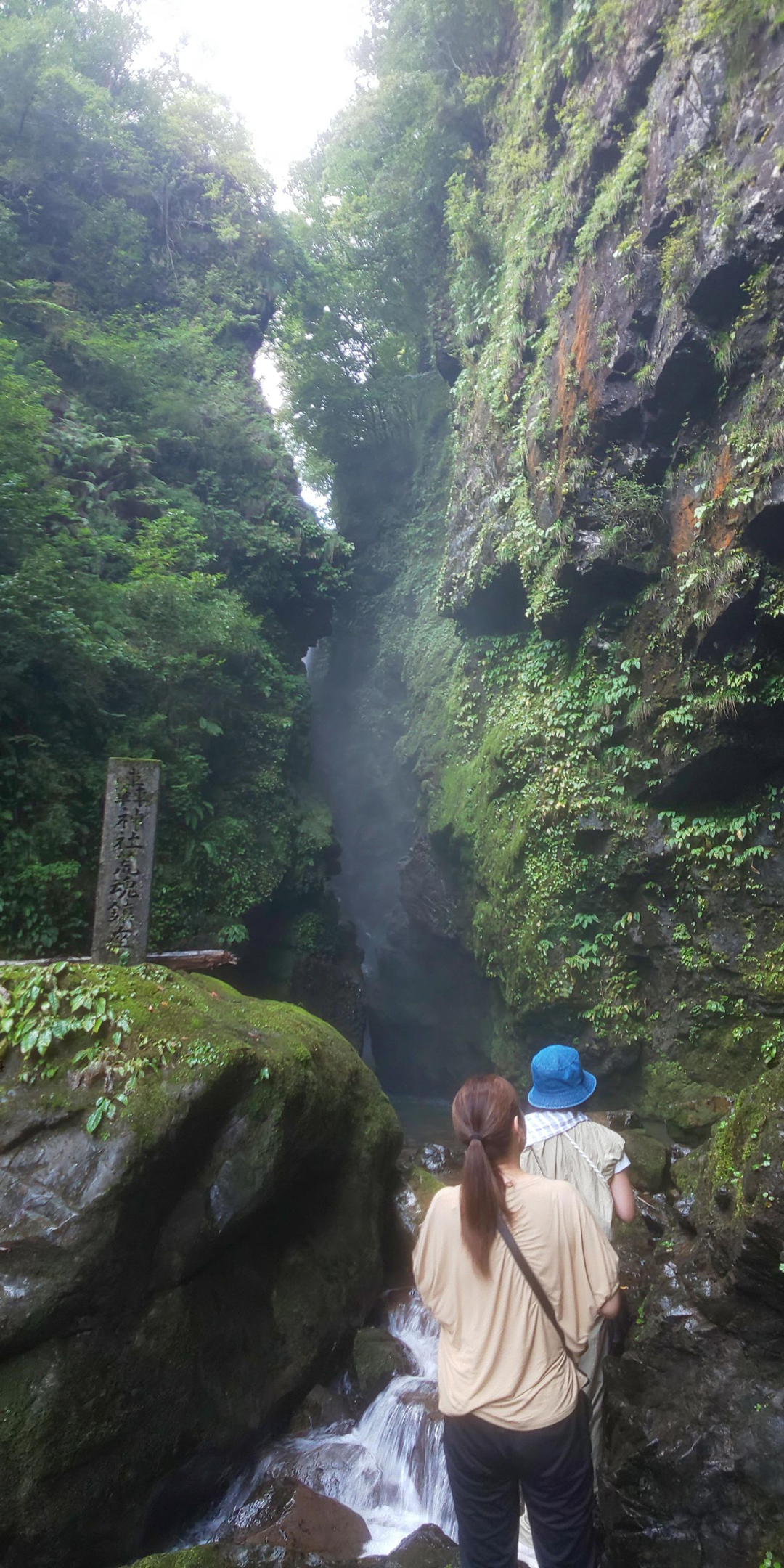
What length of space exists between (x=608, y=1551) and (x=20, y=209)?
A: 67.2ft

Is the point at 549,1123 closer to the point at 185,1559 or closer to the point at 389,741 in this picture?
the point at 185,1559

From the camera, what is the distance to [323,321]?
19859 millimetres

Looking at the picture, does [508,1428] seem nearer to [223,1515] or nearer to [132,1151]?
[132,1151]

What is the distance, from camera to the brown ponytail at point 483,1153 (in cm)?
213

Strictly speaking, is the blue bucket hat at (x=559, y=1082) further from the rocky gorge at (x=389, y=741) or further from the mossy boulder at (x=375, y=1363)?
the mossy boulder at (x=375, y=1363)

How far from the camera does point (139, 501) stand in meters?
12.6

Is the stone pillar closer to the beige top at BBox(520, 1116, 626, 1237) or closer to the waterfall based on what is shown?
the waterfall

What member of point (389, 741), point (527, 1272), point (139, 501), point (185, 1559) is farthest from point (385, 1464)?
point (389, 741)

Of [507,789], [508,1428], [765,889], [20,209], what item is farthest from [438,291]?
[508,1428]

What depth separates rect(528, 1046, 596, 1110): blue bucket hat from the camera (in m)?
3.45

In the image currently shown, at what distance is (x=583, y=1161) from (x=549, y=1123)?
0.71 ft

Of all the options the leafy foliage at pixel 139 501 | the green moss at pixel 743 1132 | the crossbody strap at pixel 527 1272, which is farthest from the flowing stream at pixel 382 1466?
the leafy foliage at pixel 139 501

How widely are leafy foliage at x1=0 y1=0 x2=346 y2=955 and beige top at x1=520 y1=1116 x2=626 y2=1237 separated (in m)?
5.93

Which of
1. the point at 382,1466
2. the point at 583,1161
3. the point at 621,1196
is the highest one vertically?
the point at 583,1161
